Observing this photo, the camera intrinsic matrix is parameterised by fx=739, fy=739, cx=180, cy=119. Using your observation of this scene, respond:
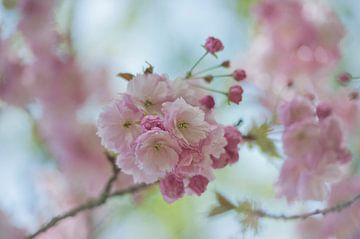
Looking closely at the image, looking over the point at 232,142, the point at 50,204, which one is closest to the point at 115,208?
the point at 50,204

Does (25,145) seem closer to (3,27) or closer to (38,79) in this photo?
(38,79)

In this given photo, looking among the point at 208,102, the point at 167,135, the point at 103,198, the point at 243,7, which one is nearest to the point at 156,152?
the point at 167,135

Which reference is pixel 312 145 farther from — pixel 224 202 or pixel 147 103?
pixel 147 103

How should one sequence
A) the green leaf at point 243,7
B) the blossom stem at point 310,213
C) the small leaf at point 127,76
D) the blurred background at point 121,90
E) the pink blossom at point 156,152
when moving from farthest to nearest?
the green leaf at point 243,7 → the blurred background at point 121,90 → the blossom stem at point 310,213 → the small leaf at point 127,76 → the pink blossom at point 156,152

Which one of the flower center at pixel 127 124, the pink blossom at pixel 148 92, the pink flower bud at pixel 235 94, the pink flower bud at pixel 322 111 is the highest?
the pink flower bud at pixel 322 111

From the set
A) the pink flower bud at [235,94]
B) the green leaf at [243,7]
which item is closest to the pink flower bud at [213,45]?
the pink flower bud at [235,94]

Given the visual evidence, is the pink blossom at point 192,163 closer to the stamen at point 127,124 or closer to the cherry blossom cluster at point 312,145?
the stamen at point 127,124
